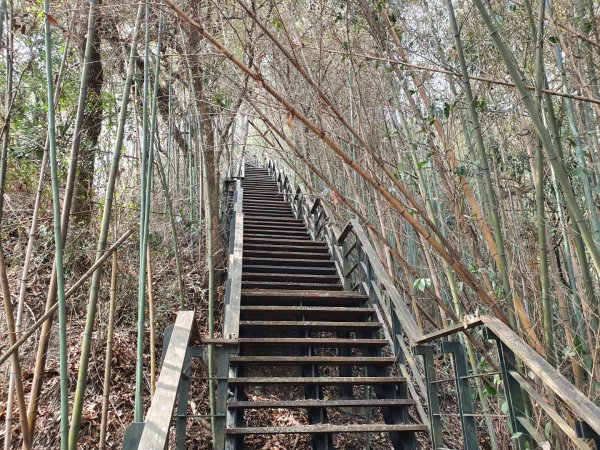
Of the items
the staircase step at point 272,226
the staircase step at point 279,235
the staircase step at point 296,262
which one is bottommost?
the staircase step at point 296,262

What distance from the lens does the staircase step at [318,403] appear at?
266 cm

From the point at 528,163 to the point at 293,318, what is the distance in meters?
2.40

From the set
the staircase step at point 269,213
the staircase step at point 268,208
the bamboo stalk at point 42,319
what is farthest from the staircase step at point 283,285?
the staircase step at point 268,208

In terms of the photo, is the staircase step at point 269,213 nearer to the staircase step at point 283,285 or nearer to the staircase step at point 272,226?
the staircase step at point 272,226

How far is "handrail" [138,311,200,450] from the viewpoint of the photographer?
54.2 inches

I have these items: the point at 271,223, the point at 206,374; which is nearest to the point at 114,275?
the point at 206,374

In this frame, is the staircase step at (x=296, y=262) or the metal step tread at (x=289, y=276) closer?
the metal step tread at (x=289, y=276)

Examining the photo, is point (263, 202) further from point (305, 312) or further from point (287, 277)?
point (305, 312)

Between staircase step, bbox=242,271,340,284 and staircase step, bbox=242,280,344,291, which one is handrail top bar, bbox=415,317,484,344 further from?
staircase step, bbox=242,271,340,284

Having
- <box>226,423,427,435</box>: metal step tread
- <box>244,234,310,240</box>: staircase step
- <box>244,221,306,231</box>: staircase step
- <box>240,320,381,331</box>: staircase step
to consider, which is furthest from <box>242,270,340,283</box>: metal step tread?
<box>226,423,427,435</box>: metal step tread

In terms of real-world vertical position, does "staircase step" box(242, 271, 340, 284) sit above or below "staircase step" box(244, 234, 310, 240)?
below

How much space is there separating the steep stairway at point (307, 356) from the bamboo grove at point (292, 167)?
0.52m

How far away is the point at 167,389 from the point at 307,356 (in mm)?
1779

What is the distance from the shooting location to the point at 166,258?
563 cm
